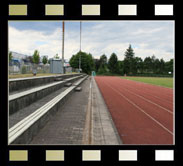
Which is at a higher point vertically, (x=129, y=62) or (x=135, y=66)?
(x=129, y=62)

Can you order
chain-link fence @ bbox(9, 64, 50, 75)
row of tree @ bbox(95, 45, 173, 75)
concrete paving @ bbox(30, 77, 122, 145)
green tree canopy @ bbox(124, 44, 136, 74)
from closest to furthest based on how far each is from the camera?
concrete paving @ bbox(30, 77, 122, 145) → chain-link fence @ bbox(9, 64, 50, 75) → green tree canopy @ bbox(124, 44, 136, 74) → row of tree @ bbox(95, 45, 173, 75)

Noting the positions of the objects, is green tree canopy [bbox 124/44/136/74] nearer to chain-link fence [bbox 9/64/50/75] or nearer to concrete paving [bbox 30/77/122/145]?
chain-link fence [bbox 9/64/50/75]

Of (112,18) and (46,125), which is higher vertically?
(112,18)

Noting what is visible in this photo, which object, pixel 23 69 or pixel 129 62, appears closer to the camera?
pixel 23 69

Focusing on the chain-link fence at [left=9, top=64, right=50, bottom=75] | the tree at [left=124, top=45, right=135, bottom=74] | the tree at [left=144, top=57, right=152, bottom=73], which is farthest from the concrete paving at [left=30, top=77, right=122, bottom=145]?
the tree at [left=144, top=57, right=152, bottom=73]

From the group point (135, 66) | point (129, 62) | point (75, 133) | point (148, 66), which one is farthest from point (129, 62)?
point (75, 133)

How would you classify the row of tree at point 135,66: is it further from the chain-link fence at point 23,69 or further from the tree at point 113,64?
the chain-link fence at point 23,69

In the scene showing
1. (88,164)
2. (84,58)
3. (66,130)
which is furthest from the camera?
(84,58)

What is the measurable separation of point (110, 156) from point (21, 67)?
49.0 ft

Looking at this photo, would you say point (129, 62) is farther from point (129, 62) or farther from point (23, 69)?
point (23, 69)

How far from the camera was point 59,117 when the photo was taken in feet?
15.2

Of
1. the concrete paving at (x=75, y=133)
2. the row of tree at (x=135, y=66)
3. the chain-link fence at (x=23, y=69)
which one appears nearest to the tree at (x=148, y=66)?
the row of tree at (x=135, y=66)
